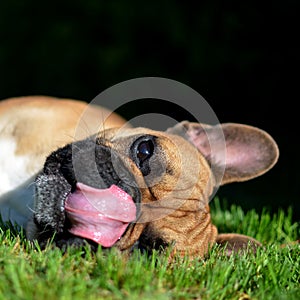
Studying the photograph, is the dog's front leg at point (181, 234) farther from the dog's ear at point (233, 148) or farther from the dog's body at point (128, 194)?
the dog's ear at point (233, 148)

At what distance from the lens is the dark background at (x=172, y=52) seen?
875cm

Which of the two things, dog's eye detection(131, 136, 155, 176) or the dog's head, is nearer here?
the dog's head

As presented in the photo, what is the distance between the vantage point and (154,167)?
353cm

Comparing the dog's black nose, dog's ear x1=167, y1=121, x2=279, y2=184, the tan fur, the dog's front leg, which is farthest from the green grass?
the tan fur

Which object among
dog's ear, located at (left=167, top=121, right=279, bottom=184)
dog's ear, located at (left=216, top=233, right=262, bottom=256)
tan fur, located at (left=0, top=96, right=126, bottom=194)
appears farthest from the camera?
tan fur, located at (left=0, top=96, right=126, bottom=194)

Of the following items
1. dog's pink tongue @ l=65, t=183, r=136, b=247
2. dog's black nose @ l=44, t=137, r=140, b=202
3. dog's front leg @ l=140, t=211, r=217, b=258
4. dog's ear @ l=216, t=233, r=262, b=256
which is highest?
dog's black nose @ l=44, t=137, r=140, b=202

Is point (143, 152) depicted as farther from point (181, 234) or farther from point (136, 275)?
point (136, 275)

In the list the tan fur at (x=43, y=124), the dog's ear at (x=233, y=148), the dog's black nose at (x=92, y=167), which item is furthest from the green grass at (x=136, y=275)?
the tan fur at (x=43, y=124)

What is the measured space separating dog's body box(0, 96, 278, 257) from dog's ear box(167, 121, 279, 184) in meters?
0.19

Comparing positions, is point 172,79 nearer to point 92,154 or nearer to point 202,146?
point 202,146

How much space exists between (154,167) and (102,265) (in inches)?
29.5

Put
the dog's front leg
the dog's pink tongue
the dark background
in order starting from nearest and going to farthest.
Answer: the dog's pink tongue < the dog's front leg < the dark background

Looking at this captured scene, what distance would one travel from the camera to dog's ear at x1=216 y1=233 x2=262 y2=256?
12.3 ft

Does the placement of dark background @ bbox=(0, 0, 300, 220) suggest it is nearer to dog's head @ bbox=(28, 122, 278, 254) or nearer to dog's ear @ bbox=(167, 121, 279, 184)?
dog's ear @ bbox=(167, 121, 279, 184)
